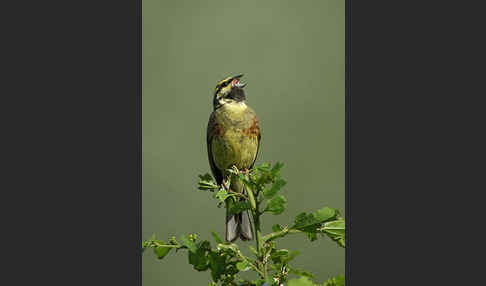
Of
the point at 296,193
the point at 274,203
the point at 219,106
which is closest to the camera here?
the point at 274,203

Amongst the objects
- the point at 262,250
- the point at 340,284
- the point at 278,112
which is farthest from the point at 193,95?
the point at 340,284

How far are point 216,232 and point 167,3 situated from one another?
3.75 feet

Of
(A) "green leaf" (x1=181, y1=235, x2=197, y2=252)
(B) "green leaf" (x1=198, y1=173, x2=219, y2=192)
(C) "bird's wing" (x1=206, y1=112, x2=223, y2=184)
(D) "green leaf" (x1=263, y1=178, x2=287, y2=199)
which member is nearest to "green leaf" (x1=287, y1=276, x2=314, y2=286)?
(D) "green leaf" (x1=263, y1=178, x2=287, y2=199)

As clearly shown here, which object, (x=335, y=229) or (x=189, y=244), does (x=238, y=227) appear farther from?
(x=335, y=229)

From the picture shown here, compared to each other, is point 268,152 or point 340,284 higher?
point 268,152

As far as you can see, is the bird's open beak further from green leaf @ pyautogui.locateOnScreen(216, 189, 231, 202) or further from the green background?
green leaf @ pyautogui.locateOnScreen(216, 189, 231, 202)

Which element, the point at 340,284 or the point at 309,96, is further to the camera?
the point at 309,96

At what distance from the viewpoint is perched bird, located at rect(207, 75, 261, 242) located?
2.85 m

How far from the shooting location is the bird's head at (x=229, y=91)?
9.50 feet

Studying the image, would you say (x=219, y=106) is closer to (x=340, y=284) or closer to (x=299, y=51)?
(x=299, y=51)

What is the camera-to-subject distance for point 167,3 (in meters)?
2.96

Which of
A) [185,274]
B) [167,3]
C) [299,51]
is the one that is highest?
[167,3]

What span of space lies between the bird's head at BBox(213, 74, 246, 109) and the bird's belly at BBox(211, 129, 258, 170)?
233 mm

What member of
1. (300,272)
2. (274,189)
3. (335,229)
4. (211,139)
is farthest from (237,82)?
(300,272)
